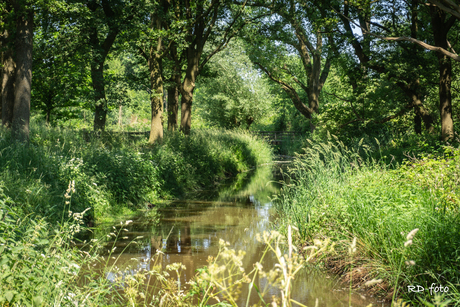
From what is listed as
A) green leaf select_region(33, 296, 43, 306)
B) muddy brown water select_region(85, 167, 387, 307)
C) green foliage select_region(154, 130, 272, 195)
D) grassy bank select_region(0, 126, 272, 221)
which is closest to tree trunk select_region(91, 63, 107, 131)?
grassy bank select_region(0, 126, 272, 221)

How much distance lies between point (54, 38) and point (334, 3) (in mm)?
10444

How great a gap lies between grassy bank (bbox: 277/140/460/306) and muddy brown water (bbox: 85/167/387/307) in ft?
1.19

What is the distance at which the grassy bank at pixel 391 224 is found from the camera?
12.0 ft

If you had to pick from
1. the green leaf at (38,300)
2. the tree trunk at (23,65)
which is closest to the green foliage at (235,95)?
the tree trunk at (23,65)

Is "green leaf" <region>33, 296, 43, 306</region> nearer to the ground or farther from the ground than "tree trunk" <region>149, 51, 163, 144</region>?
nearer to the ground

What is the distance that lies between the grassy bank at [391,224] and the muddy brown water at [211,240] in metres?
0.36

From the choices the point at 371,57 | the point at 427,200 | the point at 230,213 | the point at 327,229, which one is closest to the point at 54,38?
the point at 230,213

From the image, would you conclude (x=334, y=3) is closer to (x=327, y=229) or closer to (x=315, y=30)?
(x=315, y=30)

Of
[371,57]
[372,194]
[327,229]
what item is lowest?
[327,229]

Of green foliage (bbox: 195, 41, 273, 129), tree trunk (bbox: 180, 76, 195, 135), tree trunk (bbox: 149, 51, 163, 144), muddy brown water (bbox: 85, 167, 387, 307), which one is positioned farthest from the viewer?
green foliage (bbox: 195, 41, 273, 129)

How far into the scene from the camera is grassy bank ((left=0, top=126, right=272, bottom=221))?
6004 mm

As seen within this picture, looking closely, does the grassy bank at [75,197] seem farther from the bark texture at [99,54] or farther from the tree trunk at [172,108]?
the bark texture at [99,54]

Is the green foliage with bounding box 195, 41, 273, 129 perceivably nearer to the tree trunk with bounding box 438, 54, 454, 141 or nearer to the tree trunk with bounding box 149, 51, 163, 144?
the tree trunk with bounding box 149, 51, 163, 144

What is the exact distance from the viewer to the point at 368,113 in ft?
48.6
